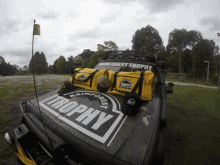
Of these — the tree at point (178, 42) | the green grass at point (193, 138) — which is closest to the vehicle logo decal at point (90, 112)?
the green grass at point (193, 138)

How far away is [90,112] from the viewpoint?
1572mm

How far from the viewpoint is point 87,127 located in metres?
1.32

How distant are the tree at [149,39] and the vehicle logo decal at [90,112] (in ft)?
100

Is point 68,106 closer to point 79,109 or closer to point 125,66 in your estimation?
point 79,109

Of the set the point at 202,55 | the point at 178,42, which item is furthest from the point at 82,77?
the point at 202,55

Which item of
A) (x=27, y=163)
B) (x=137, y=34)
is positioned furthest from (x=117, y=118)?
(x=137, y=34)

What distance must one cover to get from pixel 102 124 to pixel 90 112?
0.93ft

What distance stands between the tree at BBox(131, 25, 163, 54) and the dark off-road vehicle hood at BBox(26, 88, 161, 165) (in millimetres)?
30681

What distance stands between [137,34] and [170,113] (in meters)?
31.3

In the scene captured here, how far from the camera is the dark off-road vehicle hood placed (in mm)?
1097

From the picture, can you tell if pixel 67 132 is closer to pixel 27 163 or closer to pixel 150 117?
pixel 27 163

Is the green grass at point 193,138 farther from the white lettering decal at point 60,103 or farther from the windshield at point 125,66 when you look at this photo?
the white lettering decal at point 60,103

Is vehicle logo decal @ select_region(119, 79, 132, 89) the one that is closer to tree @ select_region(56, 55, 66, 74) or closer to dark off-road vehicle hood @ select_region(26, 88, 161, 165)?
dark off-road vehicle hood @ select_region(26, 88, 161, 165)

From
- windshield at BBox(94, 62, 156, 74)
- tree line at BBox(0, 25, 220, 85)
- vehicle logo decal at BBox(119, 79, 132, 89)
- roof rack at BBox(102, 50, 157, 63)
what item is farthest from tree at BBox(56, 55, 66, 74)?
vehicle logo decal at BBox(119, 79, 132, 89)
